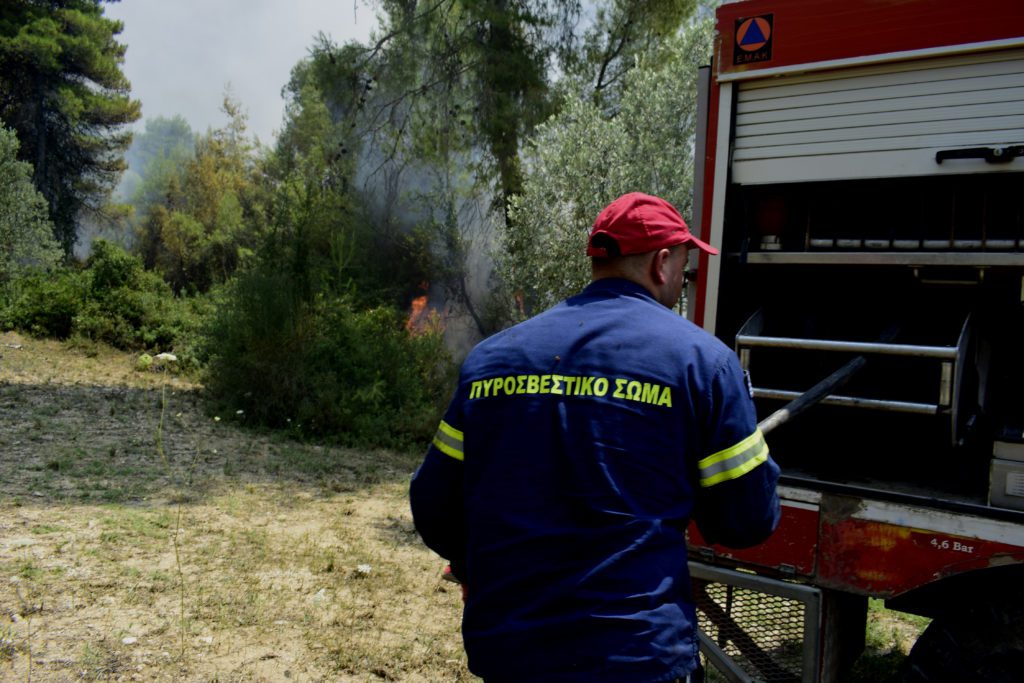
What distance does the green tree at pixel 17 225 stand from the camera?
18031 mm

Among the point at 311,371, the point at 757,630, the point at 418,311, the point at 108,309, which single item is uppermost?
the point at 418,311

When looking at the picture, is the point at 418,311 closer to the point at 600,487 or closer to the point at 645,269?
the point at 645,269

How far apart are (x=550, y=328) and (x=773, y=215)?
2216 millimetres

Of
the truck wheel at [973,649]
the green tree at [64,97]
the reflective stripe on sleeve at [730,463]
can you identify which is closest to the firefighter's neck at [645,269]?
the reflective stripe on sleeve at [730,463]

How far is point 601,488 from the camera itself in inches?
70.0

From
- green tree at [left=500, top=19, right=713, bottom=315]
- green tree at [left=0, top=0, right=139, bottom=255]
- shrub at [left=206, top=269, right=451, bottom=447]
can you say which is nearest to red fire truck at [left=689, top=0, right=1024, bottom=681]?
green tree at [left=500, top=19, right=713, bottom=315]

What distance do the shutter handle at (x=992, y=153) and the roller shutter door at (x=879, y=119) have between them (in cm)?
2

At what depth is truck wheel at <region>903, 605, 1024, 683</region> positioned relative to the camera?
2705mm

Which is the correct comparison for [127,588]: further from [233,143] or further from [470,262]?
[233,143]

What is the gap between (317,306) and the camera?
10758 millimetres

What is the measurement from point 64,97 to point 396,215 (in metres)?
15.3

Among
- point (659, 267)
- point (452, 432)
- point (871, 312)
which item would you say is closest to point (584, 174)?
point (871, 312)

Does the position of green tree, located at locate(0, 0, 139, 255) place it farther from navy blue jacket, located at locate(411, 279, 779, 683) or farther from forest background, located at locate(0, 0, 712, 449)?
navy blue jacket, located at locate(411, 279, 779, 683)

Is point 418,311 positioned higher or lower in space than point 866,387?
higher
